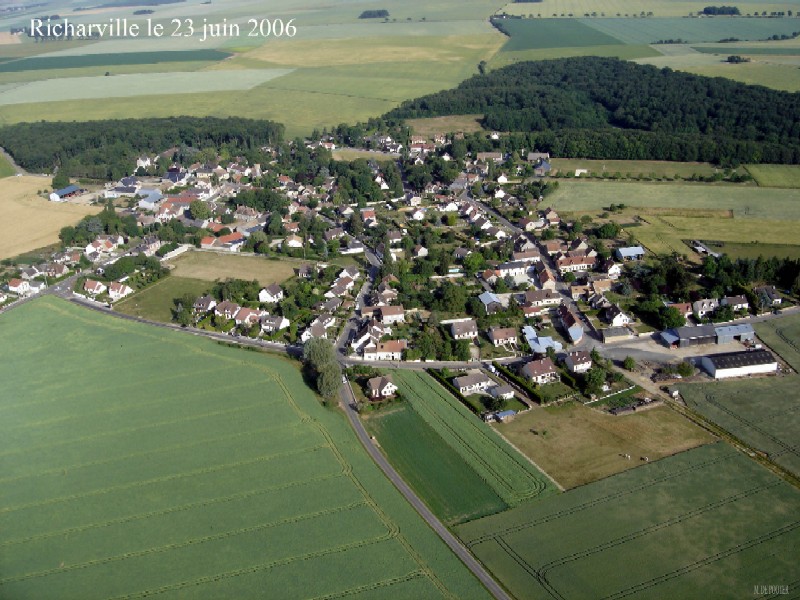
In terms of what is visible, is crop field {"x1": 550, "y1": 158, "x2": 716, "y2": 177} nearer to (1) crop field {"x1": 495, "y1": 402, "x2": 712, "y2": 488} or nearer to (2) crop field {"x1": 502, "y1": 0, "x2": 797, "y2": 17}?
(1) crop field {"x1": 495, "y1": 402, "x2": 712, "y2": 488}

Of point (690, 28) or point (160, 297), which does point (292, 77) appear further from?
point (690, 28)

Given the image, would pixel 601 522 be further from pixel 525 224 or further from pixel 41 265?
pixel 41 265

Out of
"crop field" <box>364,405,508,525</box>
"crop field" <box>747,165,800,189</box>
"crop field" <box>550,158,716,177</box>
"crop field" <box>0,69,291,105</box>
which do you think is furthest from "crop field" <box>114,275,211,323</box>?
"crop field" <box>0,69,291,105</box>

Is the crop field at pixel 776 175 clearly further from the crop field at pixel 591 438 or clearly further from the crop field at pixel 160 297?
the crop field at pixel 160 297

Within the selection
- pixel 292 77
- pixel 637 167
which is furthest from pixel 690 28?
pixel 637 167

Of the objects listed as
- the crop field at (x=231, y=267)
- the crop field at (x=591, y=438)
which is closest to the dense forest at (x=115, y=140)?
the crop field at (x=231, y=267)
